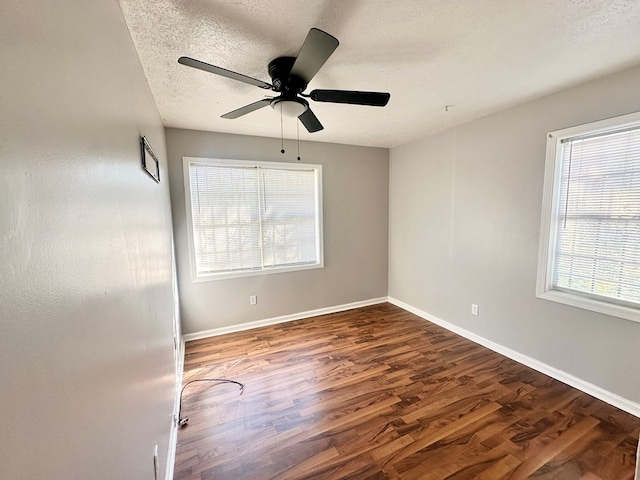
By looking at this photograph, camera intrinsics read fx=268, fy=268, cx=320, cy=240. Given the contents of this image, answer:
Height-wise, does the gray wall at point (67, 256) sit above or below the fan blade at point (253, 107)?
below

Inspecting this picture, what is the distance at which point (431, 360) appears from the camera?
2662 millimetres

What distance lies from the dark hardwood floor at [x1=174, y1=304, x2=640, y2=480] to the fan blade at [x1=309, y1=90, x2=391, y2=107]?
85.6 inches

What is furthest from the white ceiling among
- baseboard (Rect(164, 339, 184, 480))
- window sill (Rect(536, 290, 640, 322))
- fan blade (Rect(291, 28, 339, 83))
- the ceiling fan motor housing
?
baseboard (Rect(164, 339, 184, 480))

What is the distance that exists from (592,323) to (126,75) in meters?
3.47

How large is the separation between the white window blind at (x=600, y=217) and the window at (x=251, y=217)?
255cm

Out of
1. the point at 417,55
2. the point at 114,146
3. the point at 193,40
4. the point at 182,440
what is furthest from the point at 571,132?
the point at 182,440

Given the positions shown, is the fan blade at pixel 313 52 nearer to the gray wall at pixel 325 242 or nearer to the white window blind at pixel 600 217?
the gray wall at pixel 325 242

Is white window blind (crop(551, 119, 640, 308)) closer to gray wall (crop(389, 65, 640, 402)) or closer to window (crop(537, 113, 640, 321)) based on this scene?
window (crop(537, 113, 640, 321))

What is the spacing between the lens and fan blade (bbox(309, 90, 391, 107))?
1644 millimetres

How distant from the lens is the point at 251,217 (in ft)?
11.1

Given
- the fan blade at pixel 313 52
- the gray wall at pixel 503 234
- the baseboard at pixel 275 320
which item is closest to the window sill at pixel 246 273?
the baseboard at pixel 275 320

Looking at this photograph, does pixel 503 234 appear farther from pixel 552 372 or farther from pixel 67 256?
pixel 67 256

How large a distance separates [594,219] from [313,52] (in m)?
2.47

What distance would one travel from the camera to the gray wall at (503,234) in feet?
6.68
